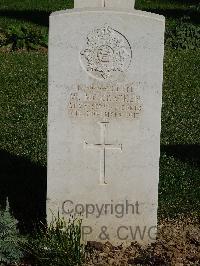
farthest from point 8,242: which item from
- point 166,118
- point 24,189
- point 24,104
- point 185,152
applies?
point 24,104

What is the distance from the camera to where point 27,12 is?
2198 centimetres

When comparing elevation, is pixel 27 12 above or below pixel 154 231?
above

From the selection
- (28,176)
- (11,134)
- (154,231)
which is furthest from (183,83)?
(154,231)

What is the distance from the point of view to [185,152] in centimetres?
809

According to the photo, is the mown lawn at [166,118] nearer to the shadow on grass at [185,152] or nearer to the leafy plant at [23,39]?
the shadow on grass at [185,152]

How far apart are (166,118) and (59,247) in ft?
15.9

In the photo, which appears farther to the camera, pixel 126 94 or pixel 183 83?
pixel 183 83

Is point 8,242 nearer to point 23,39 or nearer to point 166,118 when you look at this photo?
point 166,118

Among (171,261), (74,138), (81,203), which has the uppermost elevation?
(74,138)

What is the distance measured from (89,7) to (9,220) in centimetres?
170

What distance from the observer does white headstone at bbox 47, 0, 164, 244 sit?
5027 mm

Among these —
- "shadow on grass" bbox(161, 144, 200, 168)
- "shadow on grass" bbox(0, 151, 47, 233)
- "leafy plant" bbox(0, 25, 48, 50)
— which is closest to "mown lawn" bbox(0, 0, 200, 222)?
"shadow on grass" bbox(161, 144, 200, 168)

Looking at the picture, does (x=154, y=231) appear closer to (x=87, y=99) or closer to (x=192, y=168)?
(x=87, y=99)

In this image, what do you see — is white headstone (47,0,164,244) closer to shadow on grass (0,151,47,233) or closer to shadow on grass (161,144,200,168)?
shadow on grass (0,151,47,233)
